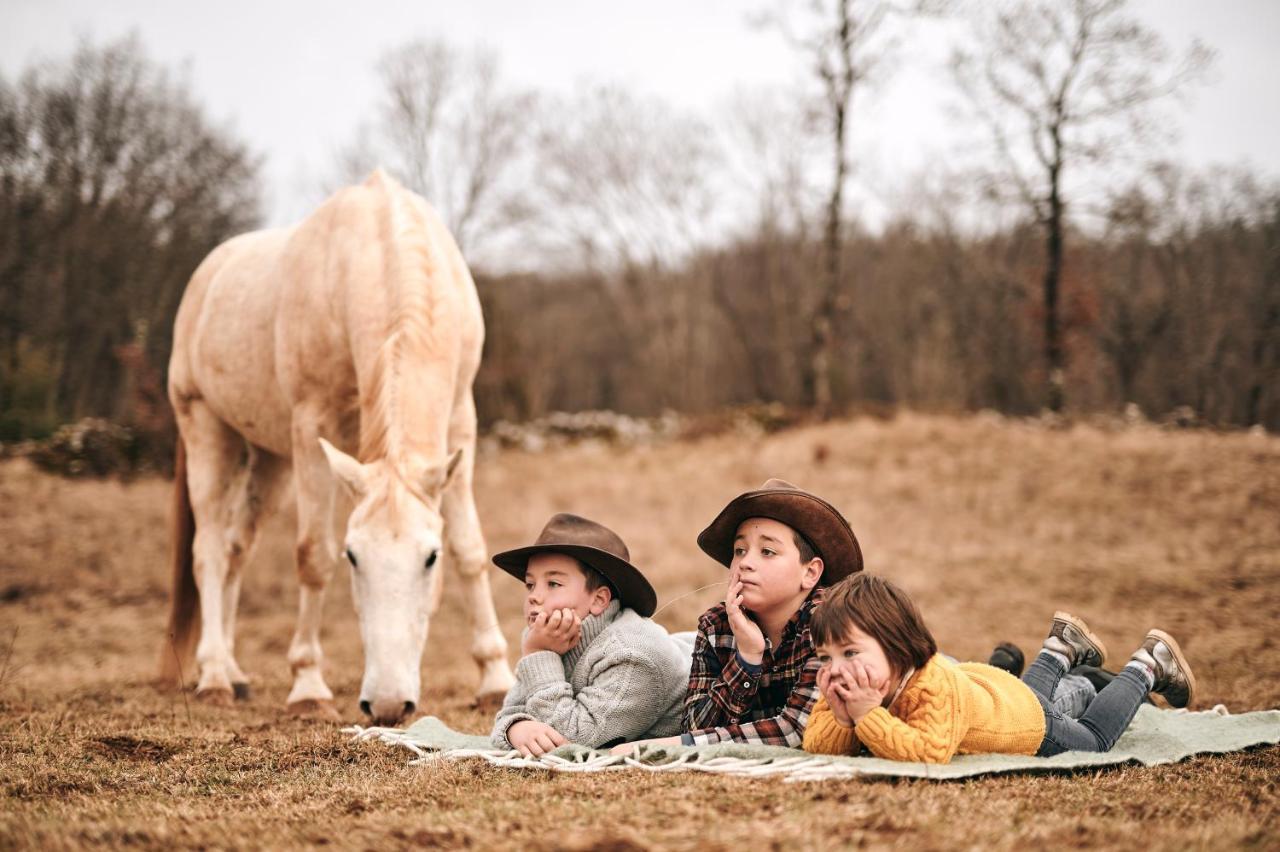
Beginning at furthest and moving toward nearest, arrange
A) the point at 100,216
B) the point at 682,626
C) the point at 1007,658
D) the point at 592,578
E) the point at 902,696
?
1. the point at 100,216
2. the point at 682,626
3. the point at 1007,658
4. the point at 592,578
5. the point at 902,696

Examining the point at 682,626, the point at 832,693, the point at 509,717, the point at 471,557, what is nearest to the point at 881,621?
the point at 832,693

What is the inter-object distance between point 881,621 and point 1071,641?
131cm

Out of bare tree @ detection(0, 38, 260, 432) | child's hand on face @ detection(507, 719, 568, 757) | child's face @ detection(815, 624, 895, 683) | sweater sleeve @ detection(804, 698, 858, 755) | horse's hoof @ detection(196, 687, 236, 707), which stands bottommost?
horse's hoof @ detection(196, 687, 236, 707)

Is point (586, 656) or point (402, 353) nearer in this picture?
point (586, 656)

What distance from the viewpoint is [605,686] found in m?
3.49

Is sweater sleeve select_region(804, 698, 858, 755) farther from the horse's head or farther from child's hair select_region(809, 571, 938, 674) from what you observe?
the horse's head

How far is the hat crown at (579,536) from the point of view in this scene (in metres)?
3.60

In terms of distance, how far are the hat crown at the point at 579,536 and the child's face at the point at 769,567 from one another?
430 millimetres

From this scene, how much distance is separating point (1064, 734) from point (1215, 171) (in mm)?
20843

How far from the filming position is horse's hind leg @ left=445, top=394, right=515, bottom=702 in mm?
5641

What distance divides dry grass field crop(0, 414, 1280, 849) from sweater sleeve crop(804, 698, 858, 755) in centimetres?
45

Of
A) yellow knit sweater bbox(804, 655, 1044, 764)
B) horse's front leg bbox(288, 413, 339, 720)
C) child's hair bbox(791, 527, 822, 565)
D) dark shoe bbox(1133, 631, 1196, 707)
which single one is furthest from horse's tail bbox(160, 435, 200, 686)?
dark shoe bbox(1133, 631, 1196, 707)

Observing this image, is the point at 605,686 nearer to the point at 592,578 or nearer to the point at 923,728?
the point at 592,578

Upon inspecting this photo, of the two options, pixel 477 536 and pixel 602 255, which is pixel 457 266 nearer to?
pixel 477 536
